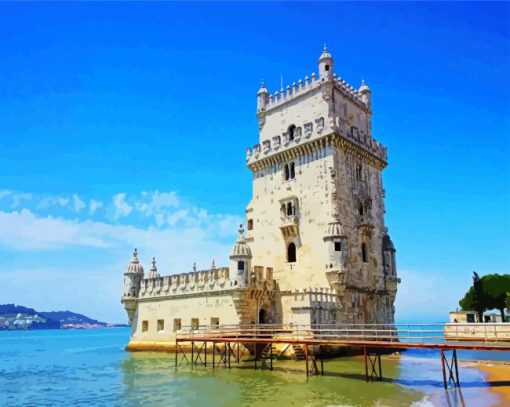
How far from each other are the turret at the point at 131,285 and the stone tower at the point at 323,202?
1146 cm

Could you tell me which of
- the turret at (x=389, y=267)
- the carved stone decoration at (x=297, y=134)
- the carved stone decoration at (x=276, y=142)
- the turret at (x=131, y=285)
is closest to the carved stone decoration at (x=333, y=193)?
the carved stone decoration at (x=297, y=134)

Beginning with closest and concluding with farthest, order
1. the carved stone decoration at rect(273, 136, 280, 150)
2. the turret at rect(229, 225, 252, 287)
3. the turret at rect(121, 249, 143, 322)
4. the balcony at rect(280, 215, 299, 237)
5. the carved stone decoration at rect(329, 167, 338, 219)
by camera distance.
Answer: the turret at rect(229, 225, 252, 287) → the carved stone decoration at rect(329, 167, 338, 219) → the balcony at rect(280, 215, 299, 237) → the carved stone decoration at rect(273, 136, 280, 150) → the turret at rect(121, 249, 143, 322)

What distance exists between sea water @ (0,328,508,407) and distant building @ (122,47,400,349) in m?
4.97

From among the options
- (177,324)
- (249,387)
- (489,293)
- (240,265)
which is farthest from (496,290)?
(249,387)

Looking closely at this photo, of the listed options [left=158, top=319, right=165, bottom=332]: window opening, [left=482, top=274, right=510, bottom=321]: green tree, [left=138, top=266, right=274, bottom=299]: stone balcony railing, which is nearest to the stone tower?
[left=138, top=266, right=274, bottom=299]: stone balcony railing

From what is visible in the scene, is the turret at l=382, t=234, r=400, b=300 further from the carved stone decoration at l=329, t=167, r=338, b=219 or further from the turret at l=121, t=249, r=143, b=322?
the turret at l=121, t=249, r=143, b=322

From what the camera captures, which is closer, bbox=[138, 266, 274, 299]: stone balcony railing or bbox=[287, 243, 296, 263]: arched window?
bbox=[138, 266, 274, 299]: stone balcony railing

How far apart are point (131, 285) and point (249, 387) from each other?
76.3 ft

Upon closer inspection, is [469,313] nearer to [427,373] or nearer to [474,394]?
[427,373]

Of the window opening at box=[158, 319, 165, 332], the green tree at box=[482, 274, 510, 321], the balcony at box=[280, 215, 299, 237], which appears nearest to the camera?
the balcony at box=[280, 215, 299, 237]

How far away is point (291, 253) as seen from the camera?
1452 inches

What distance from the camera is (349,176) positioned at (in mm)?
36781

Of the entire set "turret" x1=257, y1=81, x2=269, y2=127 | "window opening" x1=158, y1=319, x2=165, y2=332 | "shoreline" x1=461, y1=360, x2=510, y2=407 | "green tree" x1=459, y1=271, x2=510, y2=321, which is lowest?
"shoreline" x1=461, y1=360, x2=510, y2=407

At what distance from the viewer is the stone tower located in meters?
34.1
